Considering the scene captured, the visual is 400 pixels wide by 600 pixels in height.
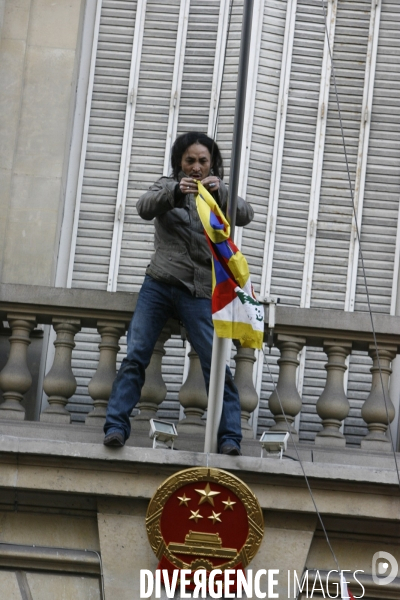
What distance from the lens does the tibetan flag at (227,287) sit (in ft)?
26.5

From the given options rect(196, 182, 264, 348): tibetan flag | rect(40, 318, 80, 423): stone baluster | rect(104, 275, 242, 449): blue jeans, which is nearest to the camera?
rect(196, 182, 264, 348): tibetan flag

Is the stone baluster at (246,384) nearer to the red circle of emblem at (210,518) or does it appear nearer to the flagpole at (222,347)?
the flagpole at (222,347)

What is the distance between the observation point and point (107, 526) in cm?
833

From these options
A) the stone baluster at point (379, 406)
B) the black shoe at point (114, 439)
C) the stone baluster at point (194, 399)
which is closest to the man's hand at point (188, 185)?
the stone baluster at point (194, 399)

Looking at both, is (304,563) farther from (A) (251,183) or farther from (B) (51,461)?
(A) (251,183)

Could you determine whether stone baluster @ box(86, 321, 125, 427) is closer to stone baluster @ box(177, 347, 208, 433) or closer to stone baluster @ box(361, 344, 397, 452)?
→ stone baluster @ box(177, 347, 208, 433)

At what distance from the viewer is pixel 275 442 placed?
329 inches

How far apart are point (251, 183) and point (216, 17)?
126 centimetres

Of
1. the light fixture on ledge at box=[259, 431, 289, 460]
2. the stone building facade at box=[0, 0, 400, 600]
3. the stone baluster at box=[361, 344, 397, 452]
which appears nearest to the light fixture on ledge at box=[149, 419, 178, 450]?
the stone building facade at box=[0, 0, 400, 600]

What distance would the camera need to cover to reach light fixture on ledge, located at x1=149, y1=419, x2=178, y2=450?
831cm

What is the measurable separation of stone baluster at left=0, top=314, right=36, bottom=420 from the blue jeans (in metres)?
0.76

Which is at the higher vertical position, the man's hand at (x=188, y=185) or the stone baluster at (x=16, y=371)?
the man's hand at (x=188, y=185)

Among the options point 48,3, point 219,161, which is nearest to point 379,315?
point 219,161

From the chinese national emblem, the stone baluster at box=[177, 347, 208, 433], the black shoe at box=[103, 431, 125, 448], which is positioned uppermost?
the stone baluster at box=[177, 347, 208, 433]
